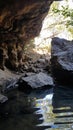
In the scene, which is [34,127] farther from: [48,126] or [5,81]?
[5,81]

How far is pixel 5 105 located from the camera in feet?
33.7

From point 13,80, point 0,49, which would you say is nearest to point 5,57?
point 0,49

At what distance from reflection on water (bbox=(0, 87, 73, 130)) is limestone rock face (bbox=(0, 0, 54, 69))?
330 centimetres

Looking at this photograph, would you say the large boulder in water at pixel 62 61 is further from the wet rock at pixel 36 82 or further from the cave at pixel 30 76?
the wet rock at pixel 36 82

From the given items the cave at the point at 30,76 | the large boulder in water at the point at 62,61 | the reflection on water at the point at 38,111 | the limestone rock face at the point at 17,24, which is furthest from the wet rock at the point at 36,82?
the limestone rock face at the point at 17,24

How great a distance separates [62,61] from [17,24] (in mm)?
2919

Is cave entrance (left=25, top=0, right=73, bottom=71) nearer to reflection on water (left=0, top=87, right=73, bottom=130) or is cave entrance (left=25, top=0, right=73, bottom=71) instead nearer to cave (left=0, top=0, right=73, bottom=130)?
cave (left=0, top=0, right=73, bottom=130)

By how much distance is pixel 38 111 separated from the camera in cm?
932

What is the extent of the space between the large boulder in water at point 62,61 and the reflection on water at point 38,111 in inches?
78.4

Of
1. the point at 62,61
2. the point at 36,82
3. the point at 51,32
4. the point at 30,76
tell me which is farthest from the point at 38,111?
the point at 51,32

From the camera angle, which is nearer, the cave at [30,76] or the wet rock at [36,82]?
the cave at [30,76]

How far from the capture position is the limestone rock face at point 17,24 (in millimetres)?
11684

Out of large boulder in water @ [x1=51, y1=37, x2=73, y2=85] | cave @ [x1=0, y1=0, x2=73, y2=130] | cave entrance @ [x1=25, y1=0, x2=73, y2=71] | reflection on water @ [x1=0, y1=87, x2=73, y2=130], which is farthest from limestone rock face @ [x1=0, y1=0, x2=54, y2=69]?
cave entrance @ [x1=25, y1=0, x2=73, y2=71]

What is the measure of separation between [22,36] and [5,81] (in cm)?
370
